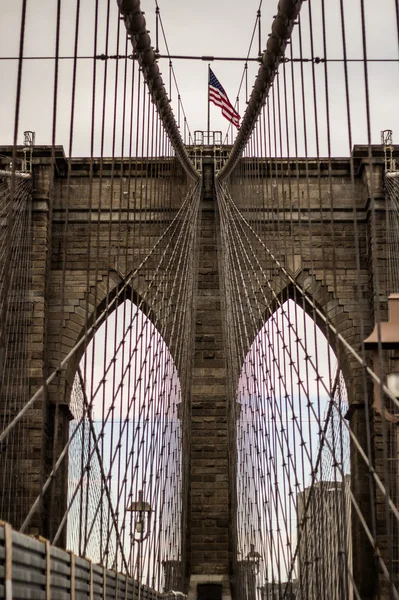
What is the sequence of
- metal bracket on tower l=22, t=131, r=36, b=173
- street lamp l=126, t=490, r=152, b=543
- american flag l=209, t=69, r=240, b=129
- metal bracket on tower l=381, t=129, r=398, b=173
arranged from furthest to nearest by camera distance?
1. metal bracket on tower l=22, t=131, r=36, b=173
2. american flag l=209, t=69, r=240, b=129
3. metal bracket on tower l=381, t=129, r=398, b=173
4. street lamp l=126, t=490, r=152, b=543

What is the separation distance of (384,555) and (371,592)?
63 centimetres

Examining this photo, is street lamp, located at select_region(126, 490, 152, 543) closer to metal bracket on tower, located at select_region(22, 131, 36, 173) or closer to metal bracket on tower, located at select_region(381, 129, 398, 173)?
metal bracket on tower, located at select_region(22, 131, 36, 173)

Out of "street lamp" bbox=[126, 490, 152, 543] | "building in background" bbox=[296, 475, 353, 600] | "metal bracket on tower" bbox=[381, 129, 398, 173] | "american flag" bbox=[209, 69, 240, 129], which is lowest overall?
"building in background" bbox=[296, 475, 353, 600]

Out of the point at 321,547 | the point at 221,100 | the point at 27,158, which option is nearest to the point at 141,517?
the point at 321,547

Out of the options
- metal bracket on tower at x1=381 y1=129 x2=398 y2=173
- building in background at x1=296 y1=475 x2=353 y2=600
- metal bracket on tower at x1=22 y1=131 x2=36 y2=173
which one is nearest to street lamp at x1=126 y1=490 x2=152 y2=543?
building in background at x1=296 y1=475 x2=353 y2=600

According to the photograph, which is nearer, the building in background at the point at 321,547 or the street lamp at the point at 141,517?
the building in background at the point at 321,547

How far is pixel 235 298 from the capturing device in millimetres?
20734

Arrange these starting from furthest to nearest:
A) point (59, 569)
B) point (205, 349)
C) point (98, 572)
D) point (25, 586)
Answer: point (205, 349)
point (98, 572)
point (59, 569)
point (25, 586)

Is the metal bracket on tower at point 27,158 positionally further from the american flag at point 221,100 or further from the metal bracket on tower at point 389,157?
the metal bracket on tower at point 389,157

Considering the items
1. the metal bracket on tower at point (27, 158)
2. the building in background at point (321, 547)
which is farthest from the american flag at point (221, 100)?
the building in background at point (321, 547)

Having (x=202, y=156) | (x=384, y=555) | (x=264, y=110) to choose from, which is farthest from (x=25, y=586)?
(x=202, y=156)

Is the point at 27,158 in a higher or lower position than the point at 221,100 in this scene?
lower

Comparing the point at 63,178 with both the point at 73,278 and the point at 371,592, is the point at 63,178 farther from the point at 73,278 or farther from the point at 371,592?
the point at 371,592

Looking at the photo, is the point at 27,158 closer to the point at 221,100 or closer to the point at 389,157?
the point at 221,100
